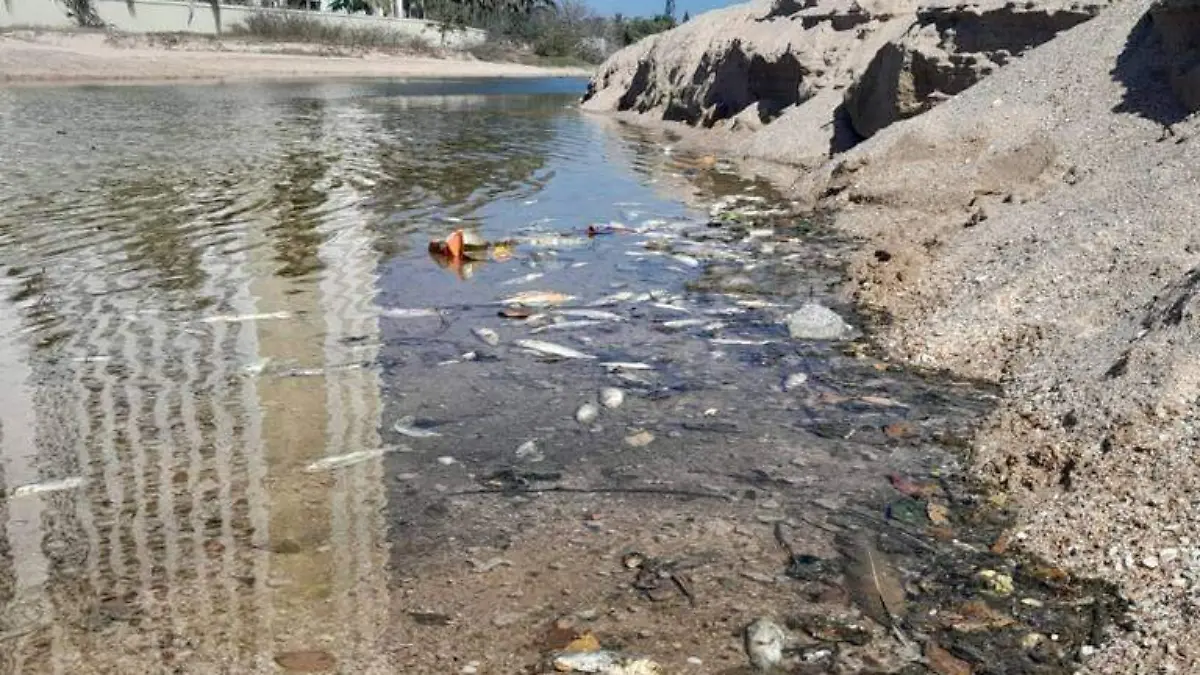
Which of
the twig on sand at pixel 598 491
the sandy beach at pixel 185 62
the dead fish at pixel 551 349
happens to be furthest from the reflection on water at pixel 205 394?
the sandy beach at pixel 185 62

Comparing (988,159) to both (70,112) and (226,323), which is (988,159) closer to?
(226,323)

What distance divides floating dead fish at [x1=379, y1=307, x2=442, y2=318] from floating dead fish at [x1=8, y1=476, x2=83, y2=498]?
113 inches

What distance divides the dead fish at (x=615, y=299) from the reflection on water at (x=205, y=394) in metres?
1.03

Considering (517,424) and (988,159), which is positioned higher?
(988,159)

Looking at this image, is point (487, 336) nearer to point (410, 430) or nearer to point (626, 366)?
point (626, 366)

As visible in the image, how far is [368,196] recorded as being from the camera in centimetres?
1225

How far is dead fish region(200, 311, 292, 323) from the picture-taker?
6.52 meters

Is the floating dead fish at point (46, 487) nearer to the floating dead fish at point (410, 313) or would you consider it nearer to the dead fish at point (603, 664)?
the dead fish at point (603, 664)

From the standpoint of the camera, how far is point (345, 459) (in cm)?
438

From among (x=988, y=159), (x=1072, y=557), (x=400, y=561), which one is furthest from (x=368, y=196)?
(x=1072, y=557)

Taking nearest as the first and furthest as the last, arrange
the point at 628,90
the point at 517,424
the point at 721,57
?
the point at 517,424 < the point at 721,57 < the point at 628,90

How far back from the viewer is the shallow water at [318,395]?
10.7 feet

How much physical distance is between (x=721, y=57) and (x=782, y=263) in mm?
16884

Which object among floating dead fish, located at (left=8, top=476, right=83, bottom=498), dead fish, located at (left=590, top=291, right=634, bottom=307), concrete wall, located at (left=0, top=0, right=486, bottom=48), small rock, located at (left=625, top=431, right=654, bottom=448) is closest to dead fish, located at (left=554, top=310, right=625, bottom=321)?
dead fish, located at (left=590, top=291, right=634, bottom=307)
